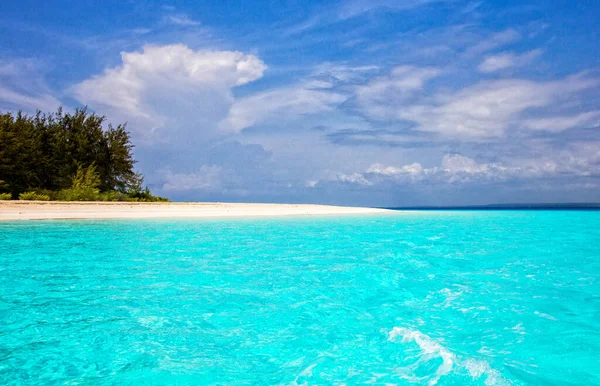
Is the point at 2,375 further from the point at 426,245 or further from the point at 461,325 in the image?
the point at 426,245

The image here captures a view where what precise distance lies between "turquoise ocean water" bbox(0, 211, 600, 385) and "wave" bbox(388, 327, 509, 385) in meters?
0.02

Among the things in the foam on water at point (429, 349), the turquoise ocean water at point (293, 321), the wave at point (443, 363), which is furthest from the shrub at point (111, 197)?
the wave at point (443, 363)

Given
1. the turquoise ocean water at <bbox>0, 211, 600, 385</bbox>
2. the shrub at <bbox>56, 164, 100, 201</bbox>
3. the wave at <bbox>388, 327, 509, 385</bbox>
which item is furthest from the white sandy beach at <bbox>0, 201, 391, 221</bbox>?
the wave at <bbox>388, 327, 509, 385</bbox>

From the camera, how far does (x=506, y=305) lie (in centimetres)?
643

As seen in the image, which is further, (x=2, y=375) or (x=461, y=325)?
(x=461, y=325)

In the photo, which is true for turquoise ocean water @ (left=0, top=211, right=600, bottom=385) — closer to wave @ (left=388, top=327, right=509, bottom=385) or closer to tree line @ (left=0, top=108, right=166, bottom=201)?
wave @ (left=388, top=327, right=509, bottom=385)

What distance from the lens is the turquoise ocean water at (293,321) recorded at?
3982 millimetres

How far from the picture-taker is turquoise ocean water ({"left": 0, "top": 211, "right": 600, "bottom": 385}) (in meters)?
3.98

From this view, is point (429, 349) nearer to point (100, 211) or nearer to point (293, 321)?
point (293, 321)

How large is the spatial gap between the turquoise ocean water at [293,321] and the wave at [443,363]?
0.02 meters

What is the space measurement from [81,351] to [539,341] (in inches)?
216

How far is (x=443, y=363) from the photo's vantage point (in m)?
4.21

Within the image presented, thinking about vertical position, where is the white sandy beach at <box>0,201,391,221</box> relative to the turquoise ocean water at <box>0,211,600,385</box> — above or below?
above

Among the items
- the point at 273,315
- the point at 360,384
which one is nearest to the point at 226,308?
the point at 273,315
